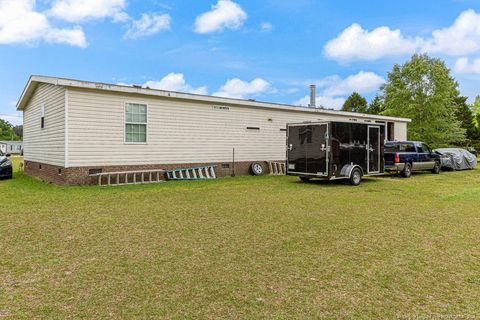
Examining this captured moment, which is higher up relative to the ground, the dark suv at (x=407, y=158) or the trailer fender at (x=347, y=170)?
the dark suv at (x=407, y=158)

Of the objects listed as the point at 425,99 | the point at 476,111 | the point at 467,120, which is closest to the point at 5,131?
the point at 425,99

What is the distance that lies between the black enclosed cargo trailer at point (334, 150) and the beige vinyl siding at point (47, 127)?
8518 mm

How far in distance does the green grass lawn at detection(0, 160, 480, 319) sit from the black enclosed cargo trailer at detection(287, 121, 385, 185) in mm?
4037

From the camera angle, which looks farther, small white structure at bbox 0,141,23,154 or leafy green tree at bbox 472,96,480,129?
small white structure at bbox 0,141,23,154

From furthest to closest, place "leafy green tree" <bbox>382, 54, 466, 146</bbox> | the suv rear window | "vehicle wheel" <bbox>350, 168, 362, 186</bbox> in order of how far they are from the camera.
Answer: "leafy green tree" <bbox>382, 54, 466, 146</bbox>
the suv rear window
"vehicle wheel" <bbox>350, 168, 362, 186</bbox>

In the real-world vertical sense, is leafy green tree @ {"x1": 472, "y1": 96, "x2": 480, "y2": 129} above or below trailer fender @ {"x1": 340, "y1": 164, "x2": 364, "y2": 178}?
above

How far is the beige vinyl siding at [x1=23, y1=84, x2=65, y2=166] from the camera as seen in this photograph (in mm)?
12250

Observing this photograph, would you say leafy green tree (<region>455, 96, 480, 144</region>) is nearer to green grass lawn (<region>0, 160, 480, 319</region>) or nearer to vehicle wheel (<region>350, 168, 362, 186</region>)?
vehicle wheel (<region>350, 168, 362, 186</region>)

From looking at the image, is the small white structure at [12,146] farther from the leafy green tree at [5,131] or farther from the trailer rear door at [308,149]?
the trailer rear door at [308,149]

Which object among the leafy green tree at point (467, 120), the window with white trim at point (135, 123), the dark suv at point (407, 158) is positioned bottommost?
the dark suv at point (407, 158)

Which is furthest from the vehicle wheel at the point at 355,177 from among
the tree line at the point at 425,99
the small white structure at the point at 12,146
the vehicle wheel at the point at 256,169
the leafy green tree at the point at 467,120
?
the small white structure at the point at 12,146

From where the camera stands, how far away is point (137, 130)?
43.8 feet

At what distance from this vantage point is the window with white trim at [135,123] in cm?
1313

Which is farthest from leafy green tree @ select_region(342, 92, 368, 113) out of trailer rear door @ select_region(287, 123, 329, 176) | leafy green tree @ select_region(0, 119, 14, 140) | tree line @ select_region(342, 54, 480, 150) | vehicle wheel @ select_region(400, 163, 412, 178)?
leafy green tree @ select_region(0, 119, 14, 140)
